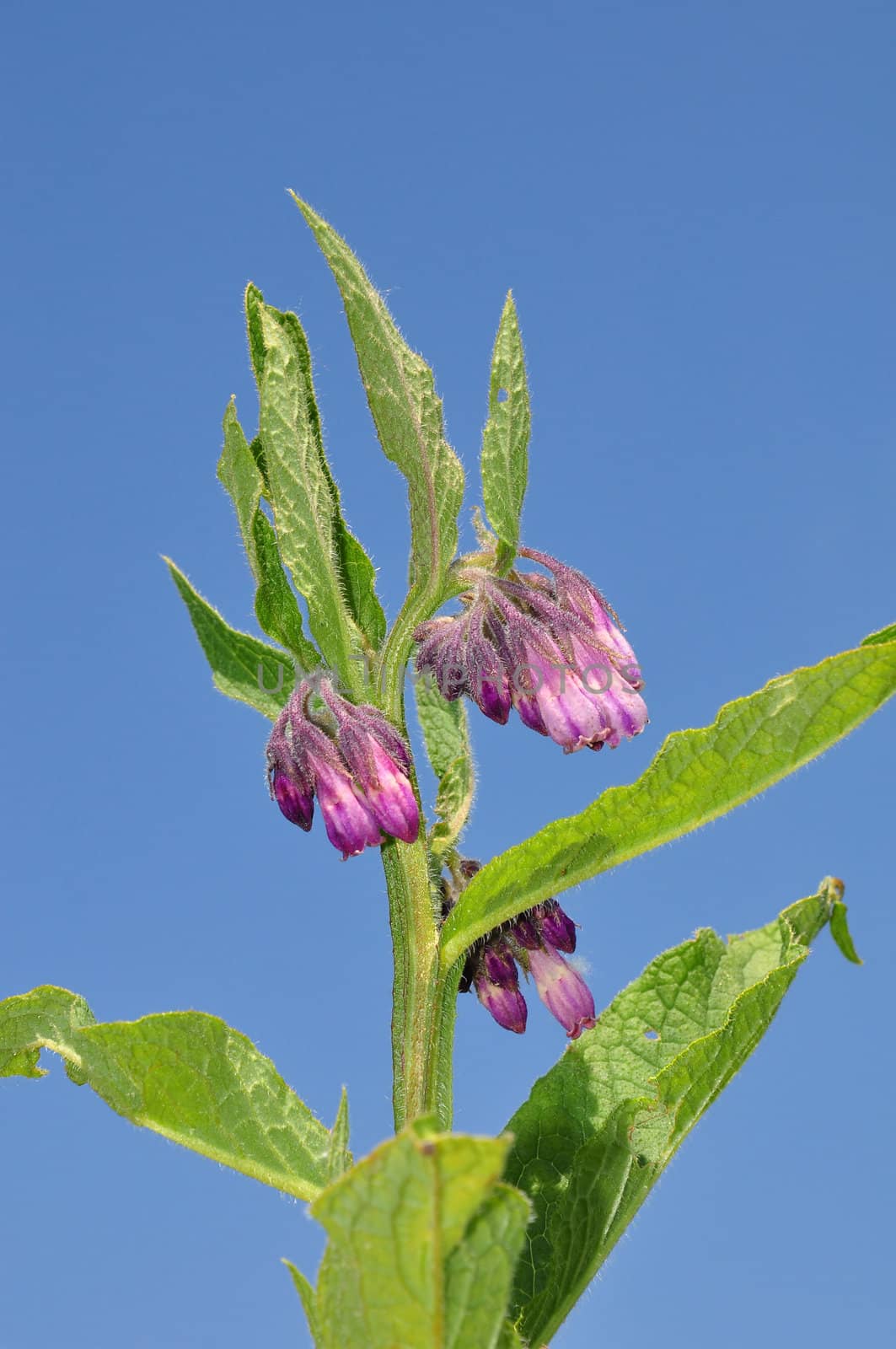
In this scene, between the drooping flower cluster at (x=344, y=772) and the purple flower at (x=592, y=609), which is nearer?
the drooping flower cluster at (x=344, y=772)

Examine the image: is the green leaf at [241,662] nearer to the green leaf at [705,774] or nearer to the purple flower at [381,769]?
the purple flower at [381,769]

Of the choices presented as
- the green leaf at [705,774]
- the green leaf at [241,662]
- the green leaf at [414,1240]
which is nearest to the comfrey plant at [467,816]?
the green leaf at [705,774]

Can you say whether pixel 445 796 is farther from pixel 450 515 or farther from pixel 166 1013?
pixel 166 1013

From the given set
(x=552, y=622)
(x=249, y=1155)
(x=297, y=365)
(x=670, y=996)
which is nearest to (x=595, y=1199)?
(x=670, y=996)

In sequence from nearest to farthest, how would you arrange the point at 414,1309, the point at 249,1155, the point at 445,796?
the point at 414,1309
the point at 249,1155
the point at 445,796

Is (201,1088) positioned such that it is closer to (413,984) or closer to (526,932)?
(413,984)

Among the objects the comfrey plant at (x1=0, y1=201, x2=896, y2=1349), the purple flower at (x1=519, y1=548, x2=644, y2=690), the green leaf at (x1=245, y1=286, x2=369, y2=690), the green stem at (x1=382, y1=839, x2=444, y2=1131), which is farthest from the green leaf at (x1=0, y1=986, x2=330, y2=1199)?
the purple flower at (x1=519, y1=548, x2=644, y2=690)
